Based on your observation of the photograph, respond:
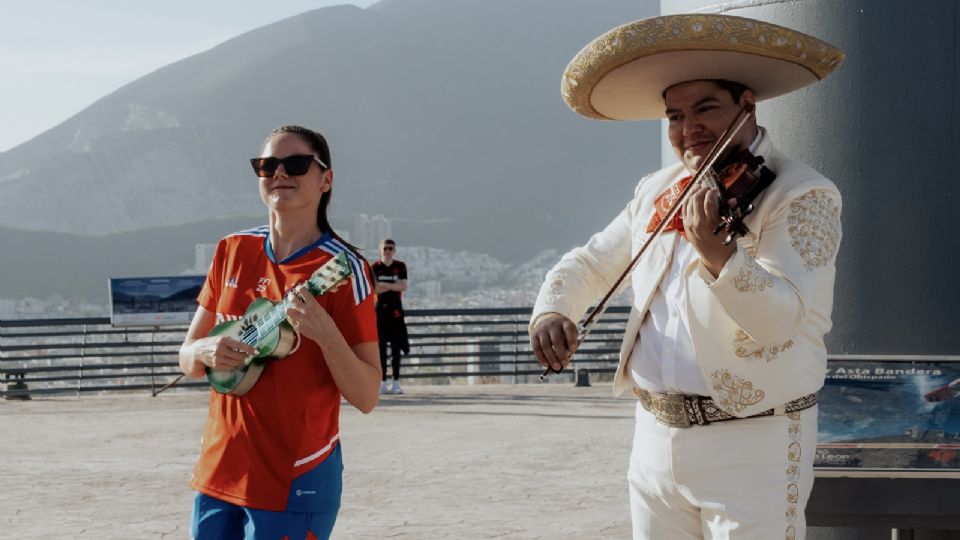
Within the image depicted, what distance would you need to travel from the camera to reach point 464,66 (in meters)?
154

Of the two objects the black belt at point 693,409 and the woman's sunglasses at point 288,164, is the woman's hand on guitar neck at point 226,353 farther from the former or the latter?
the black belt at point 693,409

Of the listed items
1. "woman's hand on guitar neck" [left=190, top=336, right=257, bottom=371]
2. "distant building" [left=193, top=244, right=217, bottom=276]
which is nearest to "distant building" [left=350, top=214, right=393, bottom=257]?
"distant building" [left=193, top=244, right=217, bottom=276]

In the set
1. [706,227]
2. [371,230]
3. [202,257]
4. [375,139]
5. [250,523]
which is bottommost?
[250,523]

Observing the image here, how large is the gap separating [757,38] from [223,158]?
5298 inches

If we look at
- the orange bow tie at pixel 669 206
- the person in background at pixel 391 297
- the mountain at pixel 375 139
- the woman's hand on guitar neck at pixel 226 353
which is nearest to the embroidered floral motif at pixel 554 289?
the orange bow tie at pixel 669 206

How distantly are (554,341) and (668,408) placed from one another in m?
0.35

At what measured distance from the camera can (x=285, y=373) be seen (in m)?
3.90

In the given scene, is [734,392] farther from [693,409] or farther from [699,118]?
[699,118]

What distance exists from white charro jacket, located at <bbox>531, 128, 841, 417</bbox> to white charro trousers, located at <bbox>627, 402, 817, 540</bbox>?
0.09 metres

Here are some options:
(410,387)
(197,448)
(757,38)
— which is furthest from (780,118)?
(410,387)

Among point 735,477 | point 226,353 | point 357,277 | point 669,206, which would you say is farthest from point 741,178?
point 226,353

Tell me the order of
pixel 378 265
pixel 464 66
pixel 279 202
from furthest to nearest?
1. pixel 464 66
2. pixel 378 265
3. pixel 279 202

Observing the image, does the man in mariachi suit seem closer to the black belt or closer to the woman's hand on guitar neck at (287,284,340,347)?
the black belt

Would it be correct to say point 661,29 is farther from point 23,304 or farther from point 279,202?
point 23,304
